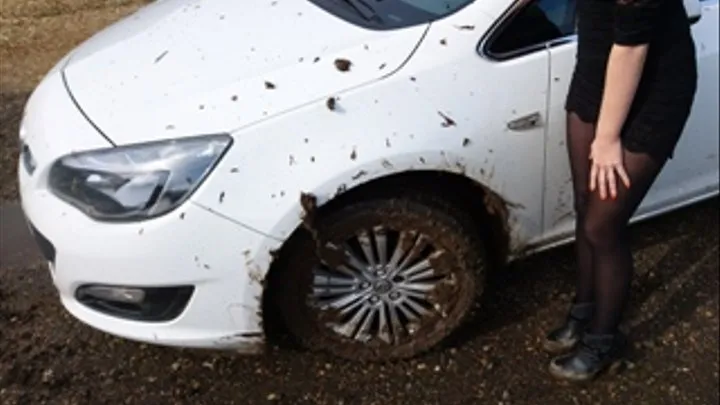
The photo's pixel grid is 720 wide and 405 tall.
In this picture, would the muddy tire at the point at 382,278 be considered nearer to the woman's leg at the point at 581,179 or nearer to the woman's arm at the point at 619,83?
the woman's leg at the point at 581,179

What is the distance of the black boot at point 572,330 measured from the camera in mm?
3127

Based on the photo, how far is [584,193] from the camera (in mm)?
2812

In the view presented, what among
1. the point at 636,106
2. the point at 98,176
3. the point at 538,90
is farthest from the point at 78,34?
the point at 636,106

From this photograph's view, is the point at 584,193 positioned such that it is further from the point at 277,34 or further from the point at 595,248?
the point at 277,34

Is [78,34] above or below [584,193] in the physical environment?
below

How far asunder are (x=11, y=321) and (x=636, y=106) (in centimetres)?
230

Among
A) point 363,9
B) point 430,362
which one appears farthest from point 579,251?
point 363,9

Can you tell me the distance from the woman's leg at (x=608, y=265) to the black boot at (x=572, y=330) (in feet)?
0.21

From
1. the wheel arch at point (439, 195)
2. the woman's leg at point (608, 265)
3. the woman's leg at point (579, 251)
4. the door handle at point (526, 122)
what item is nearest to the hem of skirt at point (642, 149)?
the woman's leg at point (608, 265)

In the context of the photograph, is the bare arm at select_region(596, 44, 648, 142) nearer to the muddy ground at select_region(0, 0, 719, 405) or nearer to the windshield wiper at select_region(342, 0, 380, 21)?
the windshield wiper at select_region(342, 0, 380, 21)

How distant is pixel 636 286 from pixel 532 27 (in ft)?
3.94

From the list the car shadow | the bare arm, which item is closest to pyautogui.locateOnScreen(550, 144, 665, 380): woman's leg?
the bare arm

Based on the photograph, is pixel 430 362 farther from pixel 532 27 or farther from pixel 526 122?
pixel 532 27

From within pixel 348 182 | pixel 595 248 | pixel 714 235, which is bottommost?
pixel 714 235
